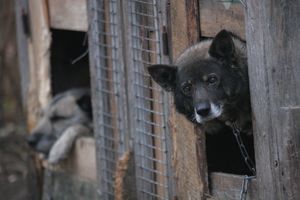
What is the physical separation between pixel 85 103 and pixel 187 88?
13.4 ft

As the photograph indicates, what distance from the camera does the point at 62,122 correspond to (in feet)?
32.5

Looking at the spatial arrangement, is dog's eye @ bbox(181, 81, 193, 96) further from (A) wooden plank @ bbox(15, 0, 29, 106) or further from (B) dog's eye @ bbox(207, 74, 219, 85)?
(A) wooden plank @ bbox(15, 0, 29, 106)

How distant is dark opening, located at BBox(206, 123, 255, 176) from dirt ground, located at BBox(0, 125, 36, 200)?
428 cm

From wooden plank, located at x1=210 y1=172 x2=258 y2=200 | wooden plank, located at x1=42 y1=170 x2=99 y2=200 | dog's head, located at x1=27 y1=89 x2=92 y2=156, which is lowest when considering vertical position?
wooden plank, located at x1=42 y1=170 x2=99 y2=200

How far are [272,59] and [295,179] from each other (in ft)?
2.22

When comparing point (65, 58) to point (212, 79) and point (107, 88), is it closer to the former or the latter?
point (107, 88)

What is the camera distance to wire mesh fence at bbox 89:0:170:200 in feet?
22.7

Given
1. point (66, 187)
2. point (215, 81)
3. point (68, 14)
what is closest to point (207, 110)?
point (215, 81)

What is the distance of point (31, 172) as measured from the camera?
988cm

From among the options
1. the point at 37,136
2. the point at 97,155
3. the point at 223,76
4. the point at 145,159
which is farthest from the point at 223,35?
the point at 37,136

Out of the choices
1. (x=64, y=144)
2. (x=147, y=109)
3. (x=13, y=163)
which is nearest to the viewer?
(x=147, y=109)

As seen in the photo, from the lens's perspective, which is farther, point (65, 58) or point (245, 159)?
point (65, 58)

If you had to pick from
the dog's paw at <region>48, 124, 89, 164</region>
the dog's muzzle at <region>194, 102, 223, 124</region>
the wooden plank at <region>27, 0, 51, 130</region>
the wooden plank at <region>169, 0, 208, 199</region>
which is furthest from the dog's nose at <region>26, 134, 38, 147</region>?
the dog's muzzle at <region>194, 102, 223, 124</region>

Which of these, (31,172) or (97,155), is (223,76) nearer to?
(97,155)
